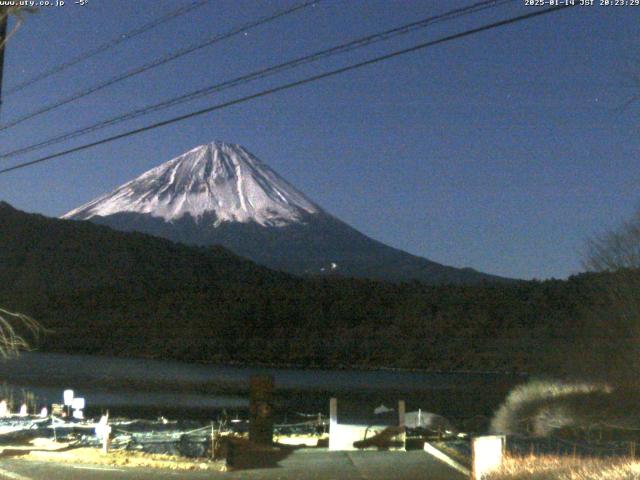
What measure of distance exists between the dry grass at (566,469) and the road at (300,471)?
1.10 meters

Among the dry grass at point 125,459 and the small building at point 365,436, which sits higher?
the small building at point 365,436

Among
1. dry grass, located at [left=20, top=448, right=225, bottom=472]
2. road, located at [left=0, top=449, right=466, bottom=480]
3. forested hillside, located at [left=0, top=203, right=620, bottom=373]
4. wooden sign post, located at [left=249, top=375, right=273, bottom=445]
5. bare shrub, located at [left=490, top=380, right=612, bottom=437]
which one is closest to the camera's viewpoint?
road, located at [left=0, top=449, right=466, bottom=480]

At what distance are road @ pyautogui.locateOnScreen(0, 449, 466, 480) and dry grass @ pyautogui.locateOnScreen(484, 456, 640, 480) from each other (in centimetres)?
110

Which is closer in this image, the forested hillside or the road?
the road

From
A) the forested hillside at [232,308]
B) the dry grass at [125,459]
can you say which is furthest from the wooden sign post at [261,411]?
the forested hillside at [232,308]

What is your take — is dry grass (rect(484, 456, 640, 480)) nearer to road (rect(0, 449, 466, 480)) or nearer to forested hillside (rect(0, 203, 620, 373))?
road (rect(0, 449, 466, 480))

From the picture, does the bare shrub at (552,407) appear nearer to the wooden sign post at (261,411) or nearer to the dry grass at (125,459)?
the wooden sign post at (261,411)

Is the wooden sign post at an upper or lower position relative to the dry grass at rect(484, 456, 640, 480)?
upper

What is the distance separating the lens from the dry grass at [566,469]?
880 centimetres

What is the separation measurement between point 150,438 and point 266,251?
175m

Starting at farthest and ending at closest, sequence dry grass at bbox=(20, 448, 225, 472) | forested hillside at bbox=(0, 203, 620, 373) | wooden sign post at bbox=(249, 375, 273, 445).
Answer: forested hillside at bbox=(0, 203, 620, 373), wooden sign post at bbox=(249, 375, 273, 445), dry grass at bbox=(20, 448, 225, 472)

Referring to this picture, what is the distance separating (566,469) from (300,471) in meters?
3.58

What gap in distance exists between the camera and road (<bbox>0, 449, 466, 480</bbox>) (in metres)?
11.3

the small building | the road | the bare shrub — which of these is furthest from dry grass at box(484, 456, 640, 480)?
the bare shrub
